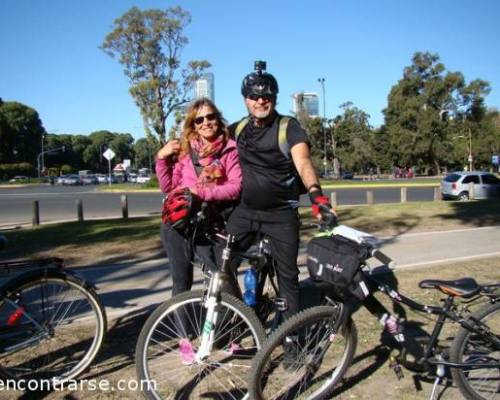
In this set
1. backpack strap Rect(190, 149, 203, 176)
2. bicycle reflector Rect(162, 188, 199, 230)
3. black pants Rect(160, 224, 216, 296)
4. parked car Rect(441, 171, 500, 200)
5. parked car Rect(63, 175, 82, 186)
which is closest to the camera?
bicycle reflector Rect(162, 188, 199, 230)

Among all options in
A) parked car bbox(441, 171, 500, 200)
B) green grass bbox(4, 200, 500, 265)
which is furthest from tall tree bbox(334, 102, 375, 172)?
green grass bbox(4, 200, 500, 265)

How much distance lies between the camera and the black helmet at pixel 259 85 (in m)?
3.40

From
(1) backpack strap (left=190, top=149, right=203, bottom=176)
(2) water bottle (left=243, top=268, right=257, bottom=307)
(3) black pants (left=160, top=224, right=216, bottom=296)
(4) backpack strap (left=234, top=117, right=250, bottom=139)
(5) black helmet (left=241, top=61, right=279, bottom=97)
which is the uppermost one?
(5) black helmet (left=241, top=61, right=279, bottom=97)

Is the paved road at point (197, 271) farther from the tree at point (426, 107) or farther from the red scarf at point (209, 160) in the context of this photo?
the tree at point (426, 107)

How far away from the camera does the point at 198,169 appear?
3605 mm

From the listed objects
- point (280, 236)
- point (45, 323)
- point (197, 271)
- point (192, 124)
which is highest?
point (192, 124)

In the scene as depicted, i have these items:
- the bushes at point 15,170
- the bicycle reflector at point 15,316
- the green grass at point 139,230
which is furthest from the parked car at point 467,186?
the bushes at point 15,170

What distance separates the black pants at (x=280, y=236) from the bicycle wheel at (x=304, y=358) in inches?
14.9

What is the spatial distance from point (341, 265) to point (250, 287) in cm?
75

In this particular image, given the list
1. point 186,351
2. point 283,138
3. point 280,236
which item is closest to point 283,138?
point 283,138

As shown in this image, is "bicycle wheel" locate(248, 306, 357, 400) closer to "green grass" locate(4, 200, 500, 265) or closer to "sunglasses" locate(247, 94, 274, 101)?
"sunglasses" locate(247, 94, 274, 101)

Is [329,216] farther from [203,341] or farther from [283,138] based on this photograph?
[203,341]

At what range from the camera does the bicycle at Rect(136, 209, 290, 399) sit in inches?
119

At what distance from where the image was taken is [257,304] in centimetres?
362
